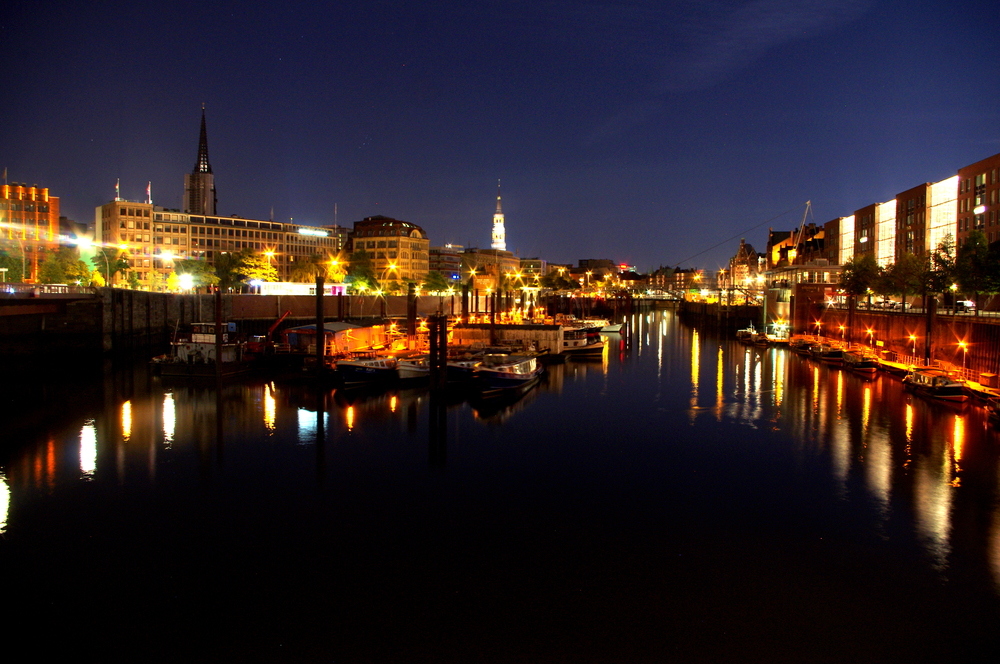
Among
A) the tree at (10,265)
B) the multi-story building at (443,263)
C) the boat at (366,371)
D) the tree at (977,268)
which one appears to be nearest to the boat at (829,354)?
the tree at (977,268)

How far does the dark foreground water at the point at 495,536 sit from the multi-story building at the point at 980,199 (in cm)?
4225

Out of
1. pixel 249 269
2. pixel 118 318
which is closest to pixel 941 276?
pixel 118 318

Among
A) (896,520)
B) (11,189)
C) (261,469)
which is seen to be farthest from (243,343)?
(11,189)

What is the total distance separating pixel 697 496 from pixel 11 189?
449 feet

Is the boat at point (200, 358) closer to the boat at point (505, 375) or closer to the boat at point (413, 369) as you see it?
the boat at point (413, 369)

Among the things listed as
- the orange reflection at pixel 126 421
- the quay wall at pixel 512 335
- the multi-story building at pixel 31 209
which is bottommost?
the orange reflection at pixel 126 421

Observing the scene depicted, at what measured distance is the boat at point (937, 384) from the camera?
33750 millimetres

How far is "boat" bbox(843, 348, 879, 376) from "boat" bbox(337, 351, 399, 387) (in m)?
32.8

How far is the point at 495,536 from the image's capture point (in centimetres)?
1680

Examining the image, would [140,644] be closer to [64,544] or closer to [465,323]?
[64,544]

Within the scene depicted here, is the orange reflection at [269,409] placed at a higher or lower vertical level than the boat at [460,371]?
lower

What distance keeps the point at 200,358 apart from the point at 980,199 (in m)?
72.6

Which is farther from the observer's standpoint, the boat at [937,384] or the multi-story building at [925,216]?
the multi-story building at [925,216]

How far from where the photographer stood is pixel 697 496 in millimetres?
20078
